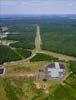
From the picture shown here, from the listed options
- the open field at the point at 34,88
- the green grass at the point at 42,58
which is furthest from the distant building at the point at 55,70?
the green grass at the point at 42,58

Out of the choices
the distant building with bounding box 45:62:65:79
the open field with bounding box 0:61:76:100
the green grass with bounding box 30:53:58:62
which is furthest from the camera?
the green grass with bounding box 30:53:58:62

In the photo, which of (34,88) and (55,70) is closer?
(34,88)

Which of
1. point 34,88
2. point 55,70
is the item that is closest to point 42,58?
point 55,70

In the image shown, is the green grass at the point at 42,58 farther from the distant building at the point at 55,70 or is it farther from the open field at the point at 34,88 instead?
the open field at the point at 34,88

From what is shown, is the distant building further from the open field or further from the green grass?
the green grass

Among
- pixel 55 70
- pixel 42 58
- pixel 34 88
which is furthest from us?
pixel 42 58

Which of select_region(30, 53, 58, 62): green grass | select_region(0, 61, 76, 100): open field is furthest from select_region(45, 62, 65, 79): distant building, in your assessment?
select_region(30, 53, 58, 62): green grass

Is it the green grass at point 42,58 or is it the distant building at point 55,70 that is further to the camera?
the green grass at point 42,58

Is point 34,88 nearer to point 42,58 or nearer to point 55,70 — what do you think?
point 55,70
